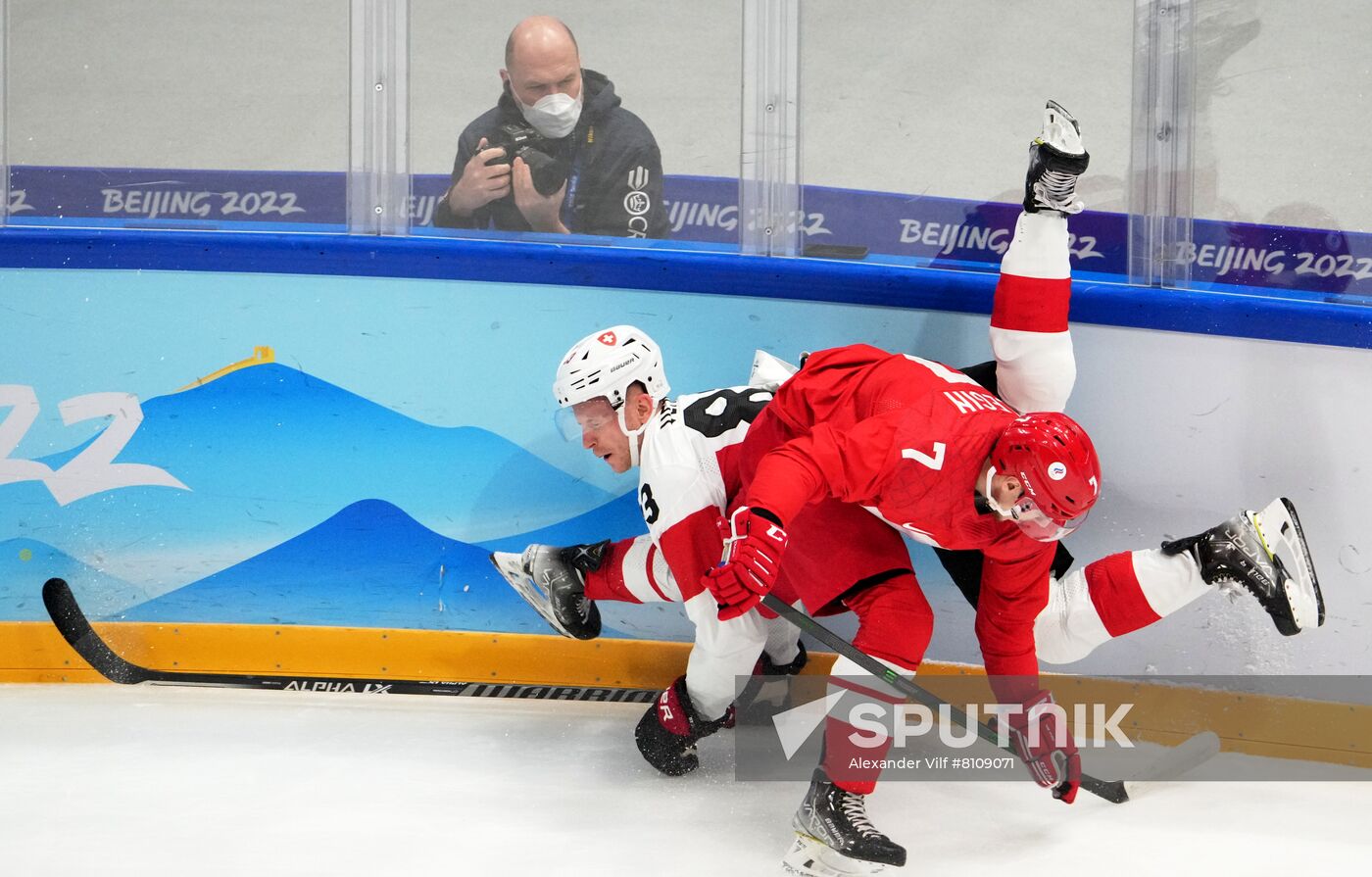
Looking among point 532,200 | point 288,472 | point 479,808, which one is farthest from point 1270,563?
point 288,472

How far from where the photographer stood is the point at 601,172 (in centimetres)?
329

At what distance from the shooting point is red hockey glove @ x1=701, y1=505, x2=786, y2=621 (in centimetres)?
220

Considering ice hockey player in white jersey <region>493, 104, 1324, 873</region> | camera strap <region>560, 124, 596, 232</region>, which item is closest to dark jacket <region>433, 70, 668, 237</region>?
camera strap <region>560, 124, 596, 232</region>

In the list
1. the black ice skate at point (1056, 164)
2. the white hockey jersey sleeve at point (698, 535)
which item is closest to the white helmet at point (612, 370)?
the white hockey jersey sleeve at point (698, 535)

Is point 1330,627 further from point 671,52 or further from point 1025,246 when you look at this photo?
point 671,52

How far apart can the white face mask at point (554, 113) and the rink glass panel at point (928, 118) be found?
0.58 m

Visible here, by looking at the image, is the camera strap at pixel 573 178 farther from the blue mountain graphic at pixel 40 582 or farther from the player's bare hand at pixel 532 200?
the blue mountain graphic at pixel 40 582

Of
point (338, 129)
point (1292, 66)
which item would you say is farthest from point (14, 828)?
point (1292, 66)

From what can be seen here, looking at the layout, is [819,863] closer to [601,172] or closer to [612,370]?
[612,370]

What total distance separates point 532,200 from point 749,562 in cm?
146

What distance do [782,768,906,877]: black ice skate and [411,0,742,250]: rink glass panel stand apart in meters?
1.45

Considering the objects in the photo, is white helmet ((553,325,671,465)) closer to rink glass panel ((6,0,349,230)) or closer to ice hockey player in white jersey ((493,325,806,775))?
ice hockey player in white jersey ((493,325,806,775))

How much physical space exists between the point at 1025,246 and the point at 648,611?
1.32m

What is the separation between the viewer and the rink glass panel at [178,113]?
10.7ft
